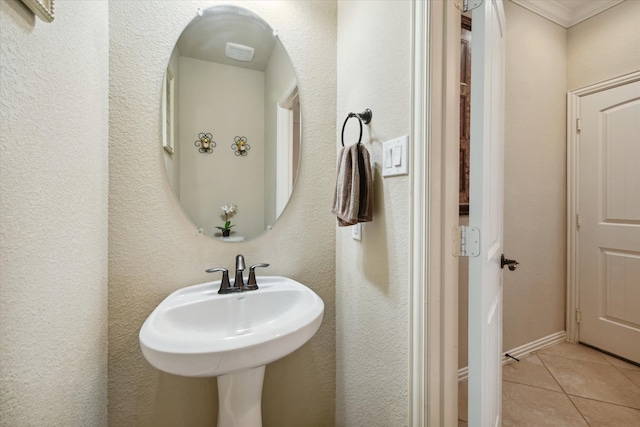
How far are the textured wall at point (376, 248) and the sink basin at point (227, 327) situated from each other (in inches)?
9.4

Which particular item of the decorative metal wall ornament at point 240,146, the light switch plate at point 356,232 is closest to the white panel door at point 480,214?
the light switch plate at point 356,232

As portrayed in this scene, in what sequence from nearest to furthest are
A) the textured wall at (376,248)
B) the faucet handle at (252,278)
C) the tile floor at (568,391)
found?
the textured wall at (376,248) → the faucet handle at (252,278) → the tile floor at (568,391)

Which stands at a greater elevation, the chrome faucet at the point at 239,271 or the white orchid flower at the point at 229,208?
the white orchid flower at the point at 229,208

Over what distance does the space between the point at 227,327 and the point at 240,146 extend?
0.76 metres

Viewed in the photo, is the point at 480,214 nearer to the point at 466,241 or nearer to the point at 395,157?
the point at 466,241

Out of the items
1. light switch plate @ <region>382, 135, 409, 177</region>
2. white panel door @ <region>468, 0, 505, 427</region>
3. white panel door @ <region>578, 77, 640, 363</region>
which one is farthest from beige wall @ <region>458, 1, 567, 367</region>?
light switch plate @ <region>382, 135, 409, 177</region>

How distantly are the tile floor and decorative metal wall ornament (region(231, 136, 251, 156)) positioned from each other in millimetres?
1766

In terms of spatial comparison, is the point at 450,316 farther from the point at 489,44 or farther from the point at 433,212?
the point at 489,44

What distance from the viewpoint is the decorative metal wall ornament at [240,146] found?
1.20m

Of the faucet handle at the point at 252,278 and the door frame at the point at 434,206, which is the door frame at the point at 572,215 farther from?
the faucet handle at the point at 252,278

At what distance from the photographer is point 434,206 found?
0.77 meters

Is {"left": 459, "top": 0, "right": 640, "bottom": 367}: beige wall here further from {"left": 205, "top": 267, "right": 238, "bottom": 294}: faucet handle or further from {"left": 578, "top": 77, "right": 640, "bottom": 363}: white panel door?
{"left": 205, "top": 267, "right": 238, "bottom": 294}: faucet handle

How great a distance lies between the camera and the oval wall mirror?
43.6 inches

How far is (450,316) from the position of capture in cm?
79
